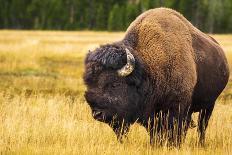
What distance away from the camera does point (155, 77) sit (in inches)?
362

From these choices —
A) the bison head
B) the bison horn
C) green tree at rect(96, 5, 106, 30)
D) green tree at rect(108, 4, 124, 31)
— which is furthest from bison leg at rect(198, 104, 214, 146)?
green tree at rect(96, 5, 106, 30)

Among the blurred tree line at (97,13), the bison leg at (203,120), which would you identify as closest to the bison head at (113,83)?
the bison leg at (203,120)

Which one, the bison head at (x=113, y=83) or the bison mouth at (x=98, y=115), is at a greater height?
the bison head at (x=113, y=83)

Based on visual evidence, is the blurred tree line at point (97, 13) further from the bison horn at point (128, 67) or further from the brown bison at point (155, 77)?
the bison horn at point (128, 67)

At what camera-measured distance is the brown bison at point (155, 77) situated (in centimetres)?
846

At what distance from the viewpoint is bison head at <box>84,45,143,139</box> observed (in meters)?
8.27

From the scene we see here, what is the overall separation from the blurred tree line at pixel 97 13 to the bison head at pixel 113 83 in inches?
3597

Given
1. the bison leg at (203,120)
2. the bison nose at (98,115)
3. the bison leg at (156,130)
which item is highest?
the bison nose at (98,115)

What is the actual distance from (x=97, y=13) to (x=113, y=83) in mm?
103201

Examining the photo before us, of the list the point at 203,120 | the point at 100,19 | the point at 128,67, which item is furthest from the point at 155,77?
the point at 100,19

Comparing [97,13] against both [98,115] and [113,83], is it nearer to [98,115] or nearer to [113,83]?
[113,83]

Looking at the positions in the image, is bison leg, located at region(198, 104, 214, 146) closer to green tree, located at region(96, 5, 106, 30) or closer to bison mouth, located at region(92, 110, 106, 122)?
bison mouth, located at region(92, 110, 106, 122)

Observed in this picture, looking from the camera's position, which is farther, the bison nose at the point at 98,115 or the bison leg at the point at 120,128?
the bison leg at the point at 120,128

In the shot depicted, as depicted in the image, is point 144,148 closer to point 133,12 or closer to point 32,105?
point 32,105
